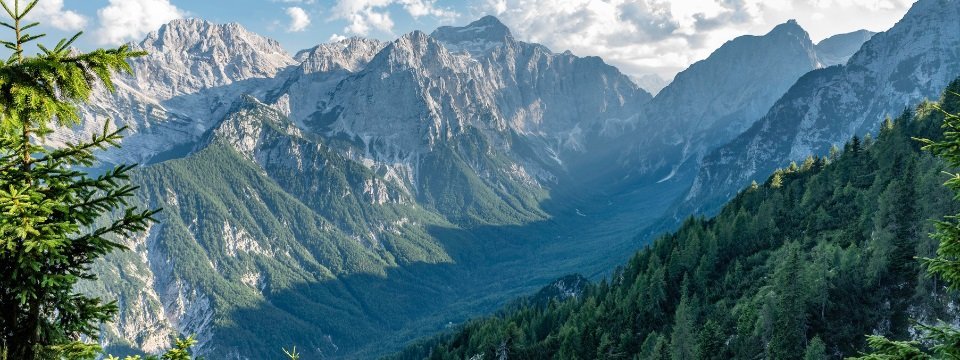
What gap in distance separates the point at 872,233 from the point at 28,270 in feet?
371

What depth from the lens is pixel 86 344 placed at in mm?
18031

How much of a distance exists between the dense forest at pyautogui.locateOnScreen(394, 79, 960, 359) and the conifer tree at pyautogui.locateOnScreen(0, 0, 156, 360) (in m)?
56.7

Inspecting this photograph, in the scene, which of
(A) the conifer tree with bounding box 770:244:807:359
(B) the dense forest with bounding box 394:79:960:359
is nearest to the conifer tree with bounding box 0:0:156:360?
(B) the dense forest with bounding box 394:79:960:359

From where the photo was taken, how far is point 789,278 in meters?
87.6

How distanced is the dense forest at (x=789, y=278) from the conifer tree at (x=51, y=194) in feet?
186

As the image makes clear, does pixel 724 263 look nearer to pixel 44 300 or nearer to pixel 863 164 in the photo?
pixel 863 164

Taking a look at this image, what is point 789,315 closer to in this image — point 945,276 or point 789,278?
point 789,278

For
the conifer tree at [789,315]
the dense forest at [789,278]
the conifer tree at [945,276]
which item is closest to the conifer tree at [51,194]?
the conifer tree at [945,276]

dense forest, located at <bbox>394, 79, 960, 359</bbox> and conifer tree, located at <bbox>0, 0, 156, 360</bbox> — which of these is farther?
dense forest, located at <bbox>394, 79, 960, 359</bbox>

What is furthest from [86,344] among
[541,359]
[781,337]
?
[541,359]

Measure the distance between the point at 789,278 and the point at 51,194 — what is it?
91.0 metres

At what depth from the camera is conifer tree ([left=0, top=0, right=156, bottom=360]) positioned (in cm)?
1738

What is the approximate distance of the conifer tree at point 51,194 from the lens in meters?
17.4

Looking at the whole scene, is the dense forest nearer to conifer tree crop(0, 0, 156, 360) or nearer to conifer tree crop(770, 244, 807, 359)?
conifer tree crop(770, 244, 807, 359)
